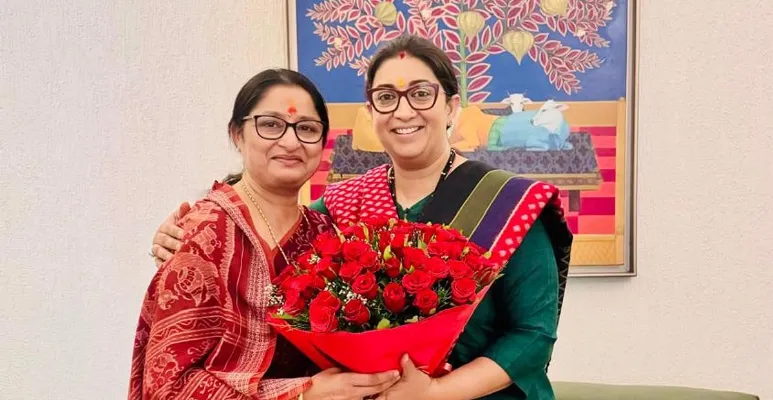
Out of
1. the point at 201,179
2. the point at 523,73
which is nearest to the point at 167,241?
the point at 201,179

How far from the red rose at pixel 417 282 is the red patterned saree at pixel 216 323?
0.94 ft

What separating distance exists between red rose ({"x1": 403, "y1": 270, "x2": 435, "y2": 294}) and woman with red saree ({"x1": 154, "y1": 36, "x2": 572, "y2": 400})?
1.04ft

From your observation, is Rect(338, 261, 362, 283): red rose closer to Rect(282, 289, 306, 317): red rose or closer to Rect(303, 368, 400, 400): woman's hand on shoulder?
Rect(282, 289, 306, 317): red rose

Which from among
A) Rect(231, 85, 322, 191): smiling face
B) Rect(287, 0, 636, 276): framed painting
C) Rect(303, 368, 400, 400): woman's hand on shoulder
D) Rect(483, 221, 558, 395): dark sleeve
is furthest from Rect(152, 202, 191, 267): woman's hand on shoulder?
Rect(287, 0, 636, 276): framed painting

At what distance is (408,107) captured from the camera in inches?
46.9

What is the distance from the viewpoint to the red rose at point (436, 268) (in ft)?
2.77

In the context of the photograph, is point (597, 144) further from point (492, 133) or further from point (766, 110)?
Answer: point (766, 110)

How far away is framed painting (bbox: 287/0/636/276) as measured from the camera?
6.24 ft

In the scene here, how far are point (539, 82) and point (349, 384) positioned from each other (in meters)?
1.34

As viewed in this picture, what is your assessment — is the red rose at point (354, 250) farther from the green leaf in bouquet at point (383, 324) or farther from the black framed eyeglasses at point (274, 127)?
the black framed eyeglasses at point (274, 127)

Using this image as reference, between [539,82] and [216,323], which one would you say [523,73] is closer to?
[539,82]

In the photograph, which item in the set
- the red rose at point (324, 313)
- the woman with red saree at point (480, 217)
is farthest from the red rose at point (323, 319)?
the woman with red saree at point (480, 217)

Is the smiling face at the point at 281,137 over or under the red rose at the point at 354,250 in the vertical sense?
over

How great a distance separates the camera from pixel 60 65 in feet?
6.73
